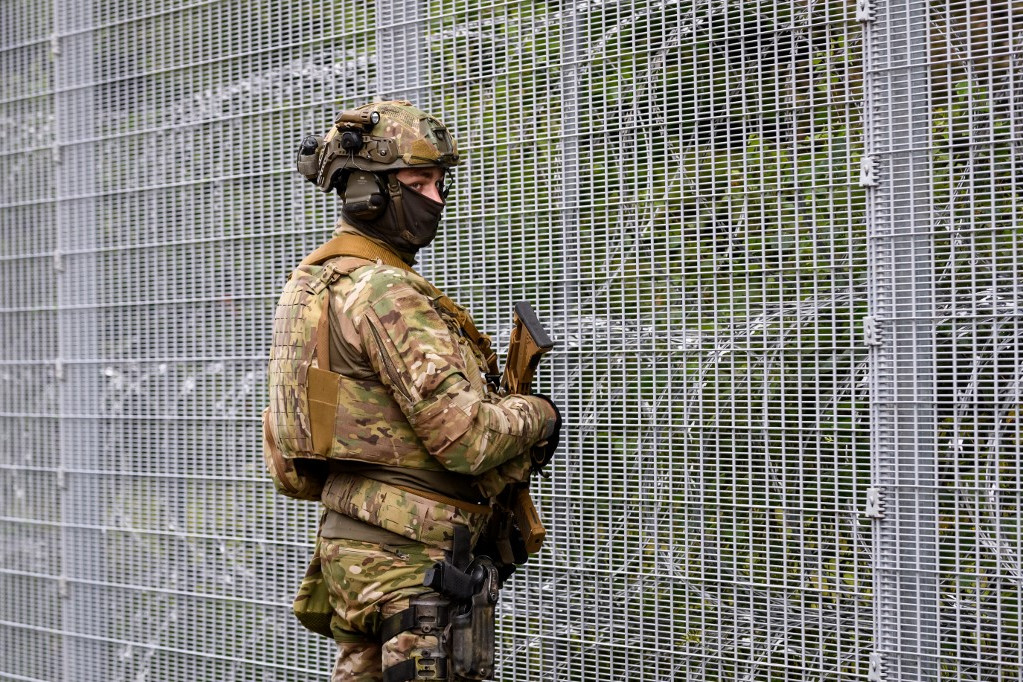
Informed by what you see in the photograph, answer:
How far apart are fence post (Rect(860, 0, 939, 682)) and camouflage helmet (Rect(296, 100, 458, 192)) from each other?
3.89ft

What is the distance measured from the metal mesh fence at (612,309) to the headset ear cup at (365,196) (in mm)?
948

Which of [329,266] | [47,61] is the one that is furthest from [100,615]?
[329,266]

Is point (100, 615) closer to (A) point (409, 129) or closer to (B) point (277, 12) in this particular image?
(B) point (277, 12)

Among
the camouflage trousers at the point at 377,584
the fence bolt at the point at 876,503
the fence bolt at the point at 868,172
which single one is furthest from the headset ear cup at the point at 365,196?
the fence bolt at the point at 876,503

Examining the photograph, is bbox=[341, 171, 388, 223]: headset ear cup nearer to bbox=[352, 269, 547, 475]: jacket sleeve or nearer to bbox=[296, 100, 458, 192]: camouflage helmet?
bbox=[296, 100, 458, 192]: camouflage helmet

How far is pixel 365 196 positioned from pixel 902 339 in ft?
4.93

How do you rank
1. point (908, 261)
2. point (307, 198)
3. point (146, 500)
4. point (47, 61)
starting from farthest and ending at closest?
point (47, 61) < point (146, 500) < point (307, 198) < point (908, 261)

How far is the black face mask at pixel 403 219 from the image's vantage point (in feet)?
10.4

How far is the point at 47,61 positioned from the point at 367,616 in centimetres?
356

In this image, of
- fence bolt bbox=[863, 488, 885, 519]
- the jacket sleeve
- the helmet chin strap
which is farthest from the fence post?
the helmet chin strap

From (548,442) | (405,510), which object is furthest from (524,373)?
(405,510)

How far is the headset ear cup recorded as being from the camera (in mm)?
3148

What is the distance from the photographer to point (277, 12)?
4734mm

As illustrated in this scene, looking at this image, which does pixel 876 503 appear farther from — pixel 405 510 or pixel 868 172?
pixel 405 510
